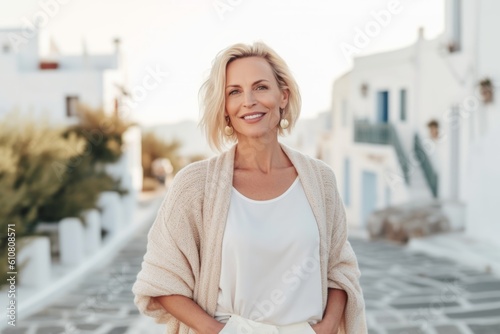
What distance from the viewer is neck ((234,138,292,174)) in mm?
2086

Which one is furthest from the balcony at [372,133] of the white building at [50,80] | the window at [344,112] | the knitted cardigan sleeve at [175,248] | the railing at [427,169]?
the knitted cardigan sleeve at [175,248]

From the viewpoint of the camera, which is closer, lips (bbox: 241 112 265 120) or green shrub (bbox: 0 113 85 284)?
lips (bbox: 241 112 265 120)

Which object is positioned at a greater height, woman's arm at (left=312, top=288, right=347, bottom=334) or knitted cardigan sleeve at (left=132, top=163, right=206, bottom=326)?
knitted cardigan sleeve at (left=132, top=163, right=206, bottom=326)

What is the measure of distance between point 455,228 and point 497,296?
4.72 meters

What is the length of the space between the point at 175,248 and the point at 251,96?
51 cm

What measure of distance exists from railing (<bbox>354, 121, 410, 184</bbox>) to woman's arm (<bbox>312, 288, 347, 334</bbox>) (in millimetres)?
13825

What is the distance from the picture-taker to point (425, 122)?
1527 centimetres

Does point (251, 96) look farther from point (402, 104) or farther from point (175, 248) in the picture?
point (402, 104)

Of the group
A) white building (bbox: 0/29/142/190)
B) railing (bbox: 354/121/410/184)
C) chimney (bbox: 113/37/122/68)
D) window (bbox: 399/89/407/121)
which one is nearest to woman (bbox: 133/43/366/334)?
railing (bbox: 354/121/410/184)

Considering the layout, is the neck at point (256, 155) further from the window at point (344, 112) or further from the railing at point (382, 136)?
the window at point (344, 112)

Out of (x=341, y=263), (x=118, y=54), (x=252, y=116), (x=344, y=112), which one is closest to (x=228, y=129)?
(x=252, y=116)

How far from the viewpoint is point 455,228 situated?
1133 cm

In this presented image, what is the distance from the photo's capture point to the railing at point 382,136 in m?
16.1

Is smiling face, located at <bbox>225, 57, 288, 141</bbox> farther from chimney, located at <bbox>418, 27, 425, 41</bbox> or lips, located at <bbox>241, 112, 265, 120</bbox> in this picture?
chimney, located at <bbox>418, 27, 425, 41</bbox>
